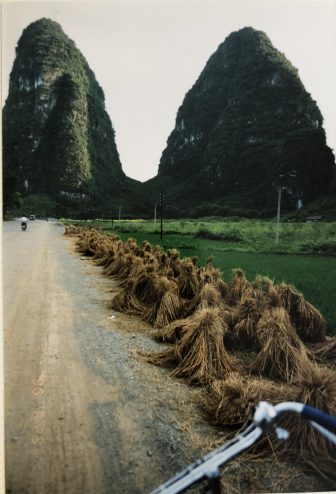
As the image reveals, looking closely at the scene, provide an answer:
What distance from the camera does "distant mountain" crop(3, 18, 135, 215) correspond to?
1976 mm

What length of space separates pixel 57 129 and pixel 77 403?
199cm

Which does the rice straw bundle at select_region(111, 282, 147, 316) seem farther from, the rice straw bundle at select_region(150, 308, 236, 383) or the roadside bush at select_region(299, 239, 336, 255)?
the roadside bush at select_region(299, 239, 336, 255)

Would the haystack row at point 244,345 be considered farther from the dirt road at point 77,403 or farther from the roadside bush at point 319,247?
the roadside bush at point 319,247

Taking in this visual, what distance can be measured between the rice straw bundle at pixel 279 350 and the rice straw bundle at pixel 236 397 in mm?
124

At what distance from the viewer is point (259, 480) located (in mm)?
1533

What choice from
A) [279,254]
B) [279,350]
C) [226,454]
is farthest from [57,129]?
[226,454]

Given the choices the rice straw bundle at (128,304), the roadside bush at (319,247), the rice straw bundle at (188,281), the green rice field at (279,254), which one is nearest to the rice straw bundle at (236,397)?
the green rice field at (279,254)

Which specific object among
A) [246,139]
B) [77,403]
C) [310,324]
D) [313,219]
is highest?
[246,139]

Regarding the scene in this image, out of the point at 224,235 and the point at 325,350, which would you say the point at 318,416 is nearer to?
the point at 325,350

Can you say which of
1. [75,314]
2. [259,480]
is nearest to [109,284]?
[75,314]

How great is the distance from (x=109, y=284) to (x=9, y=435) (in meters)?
2.76

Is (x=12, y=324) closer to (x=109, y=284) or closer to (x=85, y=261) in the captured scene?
(x=109, y=284)

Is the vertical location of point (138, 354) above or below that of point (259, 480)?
above

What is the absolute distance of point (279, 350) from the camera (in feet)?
6.84
